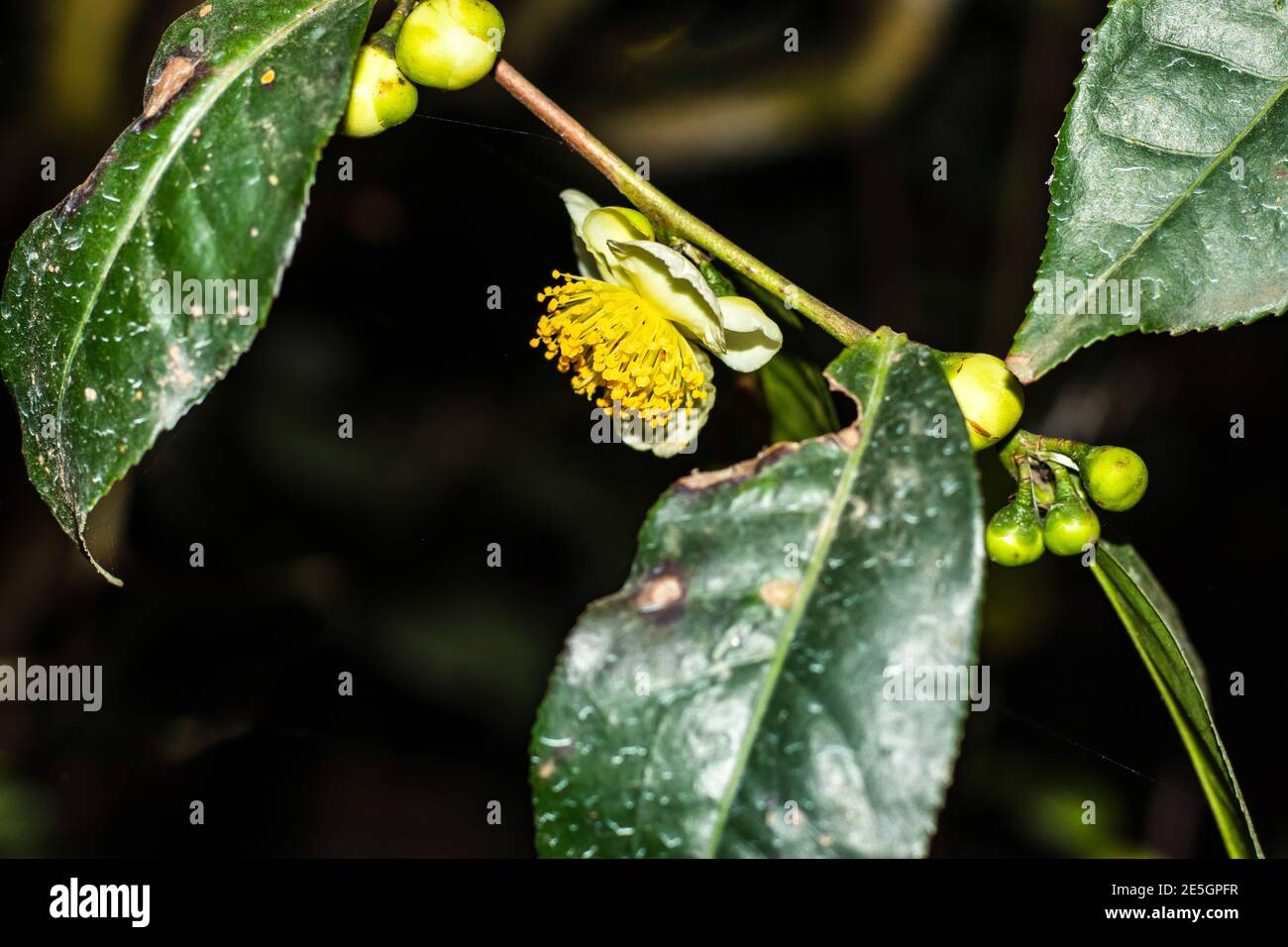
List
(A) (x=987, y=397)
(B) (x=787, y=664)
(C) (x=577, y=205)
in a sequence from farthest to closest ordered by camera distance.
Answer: (C) (x=577, y=205), (A) (x=987, y=397), (B) (x=787, y=664)

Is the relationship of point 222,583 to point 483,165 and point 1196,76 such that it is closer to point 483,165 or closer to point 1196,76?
point 483,165

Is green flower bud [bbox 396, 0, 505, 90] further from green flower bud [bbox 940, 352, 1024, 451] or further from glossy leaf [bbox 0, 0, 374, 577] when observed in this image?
green flower bud [bbox 940, 352, 1024, 451]

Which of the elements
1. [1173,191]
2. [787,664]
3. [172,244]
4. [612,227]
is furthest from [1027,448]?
[172,244]

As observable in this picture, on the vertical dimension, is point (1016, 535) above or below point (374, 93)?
below

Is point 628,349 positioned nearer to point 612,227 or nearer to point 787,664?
point 612,227

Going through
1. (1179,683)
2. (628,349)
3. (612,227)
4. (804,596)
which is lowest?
(1179,683)

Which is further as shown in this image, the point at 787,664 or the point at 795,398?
the point at 795,398

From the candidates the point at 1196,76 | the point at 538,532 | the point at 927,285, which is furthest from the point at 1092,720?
the point at 1196,76
